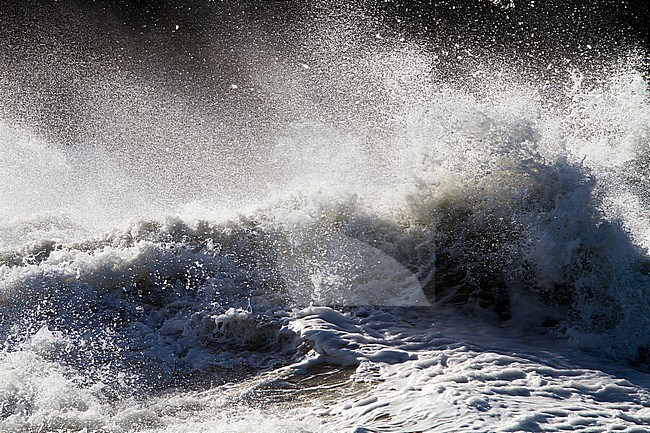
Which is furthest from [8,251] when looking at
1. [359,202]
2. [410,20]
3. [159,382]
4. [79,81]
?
[410,20]

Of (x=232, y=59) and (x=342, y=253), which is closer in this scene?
(x=342, y=253)

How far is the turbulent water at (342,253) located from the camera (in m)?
4.52

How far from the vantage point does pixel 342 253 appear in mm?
6359

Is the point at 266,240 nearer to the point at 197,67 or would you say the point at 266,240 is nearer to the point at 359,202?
the point at 359,202

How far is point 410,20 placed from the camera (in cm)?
1277

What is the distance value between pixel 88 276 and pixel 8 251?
1160 mm

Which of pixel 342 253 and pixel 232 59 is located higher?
pixel 232 59

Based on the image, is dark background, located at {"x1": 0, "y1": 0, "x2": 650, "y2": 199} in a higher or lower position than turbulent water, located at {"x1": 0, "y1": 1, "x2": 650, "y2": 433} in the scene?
higher

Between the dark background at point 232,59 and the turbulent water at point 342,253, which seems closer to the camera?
the turbulent water at point 342,253

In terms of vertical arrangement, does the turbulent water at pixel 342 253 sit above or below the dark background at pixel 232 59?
below

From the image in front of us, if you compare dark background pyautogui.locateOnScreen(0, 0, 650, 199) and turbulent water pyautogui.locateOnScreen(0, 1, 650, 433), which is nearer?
turbulent water pyautogui.locateOnScreen(0, 1, 650, 433)

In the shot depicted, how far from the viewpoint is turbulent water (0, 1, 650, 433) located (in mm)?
4523

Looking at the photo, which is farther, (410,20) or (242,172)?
(410,20)

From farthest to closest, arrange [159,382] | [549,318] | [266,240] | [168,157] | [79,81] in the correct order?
[79,81], [168,157], [266,240], [549,318], [159,382]
